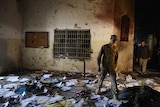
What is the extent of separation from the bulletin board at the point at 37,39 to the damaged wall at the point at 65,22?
161 millimetres

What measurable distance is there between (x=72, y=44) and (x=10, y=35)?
9.64 feet

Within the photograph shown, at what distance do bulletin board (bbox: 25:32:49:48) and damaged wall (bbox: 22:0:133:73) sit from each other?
0.53 feet

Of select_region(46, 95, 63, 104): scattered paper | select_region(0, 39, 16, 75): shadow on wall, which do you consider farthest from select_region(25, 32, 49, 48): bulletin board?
select_region(46, 95, 63, 104): scattered paper

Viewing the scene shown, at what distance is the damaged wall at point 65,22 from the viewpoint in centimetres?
874

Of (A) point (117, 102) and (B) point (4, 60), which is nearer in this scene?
(A) point (117, 102)

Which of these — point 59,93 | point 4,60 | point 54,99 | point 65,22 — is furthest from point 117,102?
point 4,60

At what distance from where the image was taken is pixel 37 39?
31.7ft

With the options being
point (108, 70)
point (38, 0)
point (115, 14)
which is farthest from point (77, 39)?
point (108, 70)

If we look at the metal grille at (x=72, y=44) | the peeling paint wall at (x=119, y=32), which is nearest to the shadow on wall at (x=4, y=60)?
the metal grille at (x=72, y=44)

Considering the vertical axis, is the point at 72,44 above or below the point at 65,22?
below

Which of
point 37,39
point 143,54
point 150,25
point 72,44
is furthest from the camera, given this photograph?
point 150,25

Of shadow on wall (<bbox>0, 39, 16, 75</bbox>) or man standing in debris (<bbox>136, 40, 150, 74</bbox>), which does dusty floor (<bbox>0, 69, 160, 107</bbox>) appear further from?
man standing in debris (<bbox>136, 40, 150, 74</bbox>)

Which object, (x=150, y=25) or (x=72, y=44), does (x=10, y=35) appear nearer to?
(x=72, y=44)

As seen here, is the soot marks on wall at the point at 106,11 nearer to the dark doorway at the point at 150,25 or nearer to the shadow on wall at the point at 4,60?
the dark doorway at the point at 150,25
